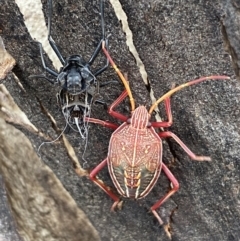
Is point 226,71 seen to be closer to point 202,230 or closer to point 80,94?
point 80,94

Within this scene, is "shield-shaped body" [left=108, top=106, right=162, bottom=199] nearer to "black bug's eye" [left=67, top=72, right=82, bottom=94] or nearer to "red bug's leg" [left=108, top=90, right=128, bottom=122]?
"red bug's leg" [left=108, top=90, right=128, bottom=122]

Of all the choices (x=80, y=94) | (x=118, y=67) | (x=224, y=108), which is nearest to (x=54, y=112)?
(x=80, y=94)

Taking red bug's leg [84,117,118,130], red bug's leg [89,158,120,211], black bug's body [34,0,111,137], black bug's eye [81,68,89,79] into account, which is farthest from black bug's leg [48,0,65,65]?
red bug's leg [89,158,120,211]

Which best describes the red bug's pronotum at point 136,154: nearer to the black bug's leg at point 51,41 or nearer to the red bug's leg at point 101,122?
the red bug's leg at point 101,122

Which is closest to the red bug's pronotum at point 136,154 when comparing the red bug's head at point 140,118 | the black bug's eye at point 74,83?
the red bug's head at point 140,118

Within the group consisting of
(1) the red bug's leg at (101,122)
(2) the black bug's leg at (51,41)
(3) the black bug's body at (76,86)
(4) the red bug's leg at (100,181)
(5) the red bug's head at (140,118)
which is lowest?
(4) the red bug's leg at (100,181)

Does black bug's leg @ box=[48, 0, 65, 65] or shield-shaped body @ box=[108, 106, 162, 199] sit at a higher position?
black bug's leg @ box=[48, 0, 65, 65]

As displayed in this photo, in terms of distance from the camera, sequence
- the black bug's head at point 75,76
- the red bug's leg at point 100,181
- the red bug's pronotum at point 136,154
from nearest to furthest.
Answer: the black bug's head at point 75,76 < the red bug's pronotum at point 136,154 < the red bug's leg at point 100,181
